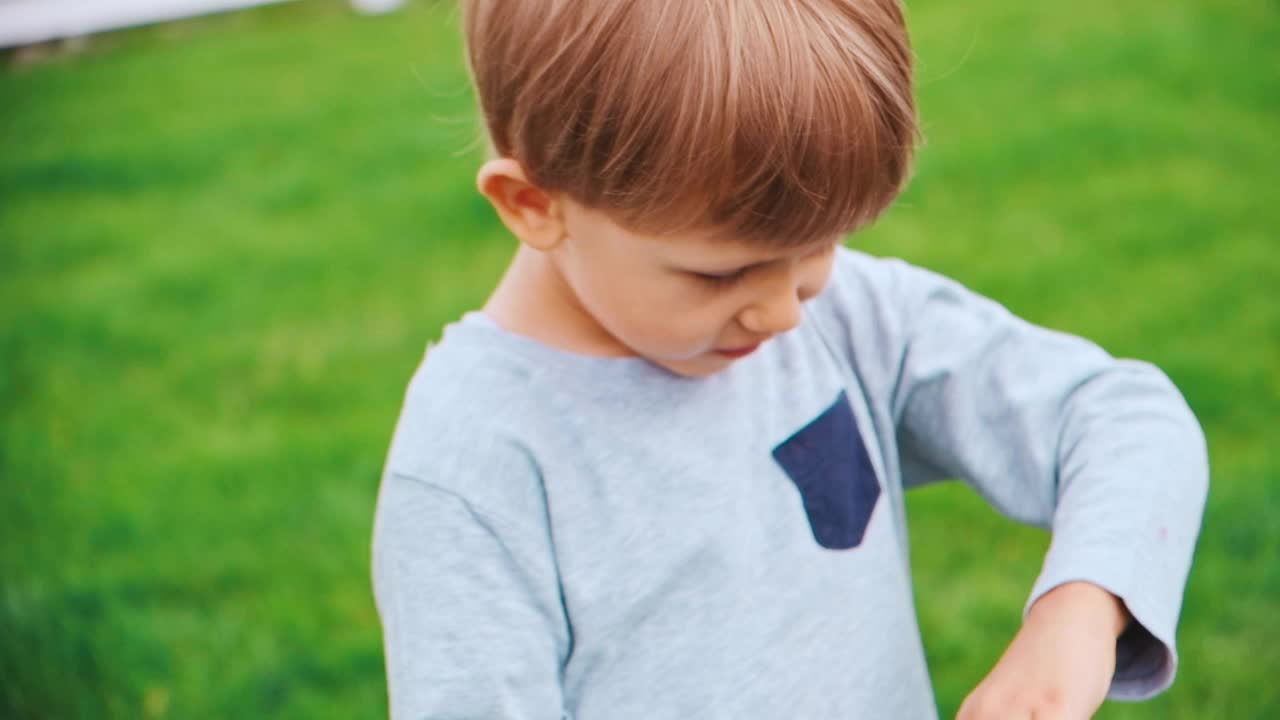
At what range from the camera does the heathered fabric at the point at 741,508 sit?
118cm

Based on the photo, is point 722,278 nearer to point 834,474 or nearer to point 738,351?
point 738,351

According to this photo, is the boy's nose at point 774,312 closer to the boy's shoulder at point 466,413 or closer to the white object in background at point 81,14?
the boy's shoulder at point 466,413

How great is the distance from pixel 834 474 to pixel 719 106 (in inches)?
16.6

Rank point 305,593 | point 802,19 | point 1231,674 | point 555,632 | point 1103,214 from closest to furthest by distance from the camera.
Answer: point 802,19
point 555,632
point 1231,674
point 305,593
point 1103,214

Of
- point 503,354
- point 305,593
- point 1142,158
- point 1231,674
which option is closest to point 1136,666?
point 503,354

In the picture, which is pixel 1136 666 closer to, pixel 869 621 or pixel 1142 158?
pixel 869 621

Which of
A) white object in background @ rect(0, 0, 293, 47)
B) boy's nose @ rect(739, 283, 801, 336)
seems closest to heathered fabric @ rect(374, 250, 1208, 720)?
boy's nose @ rect(739, 283, 801, 336)

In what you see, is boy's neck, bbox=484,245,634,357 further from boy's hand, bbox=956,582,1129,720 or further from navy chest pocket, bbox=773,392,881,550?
boy's hand, bbox=956,582,1129,720

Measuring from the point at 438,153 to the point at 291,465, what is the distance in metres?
2.16

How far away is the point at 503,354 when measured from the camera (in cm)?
125

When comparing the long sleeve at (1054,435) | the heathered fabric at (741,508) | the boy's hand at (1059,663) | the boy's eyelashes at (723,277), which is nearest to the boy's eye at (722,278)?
the boy's eyelashes at (723,277)

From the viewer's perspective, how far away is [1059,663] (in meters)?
1.11

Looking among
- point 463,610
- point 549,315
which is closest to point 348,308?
point 549,315

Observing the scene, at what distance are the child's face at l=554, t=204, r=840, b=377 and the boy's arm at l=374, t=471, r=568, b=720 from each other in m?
0.21
